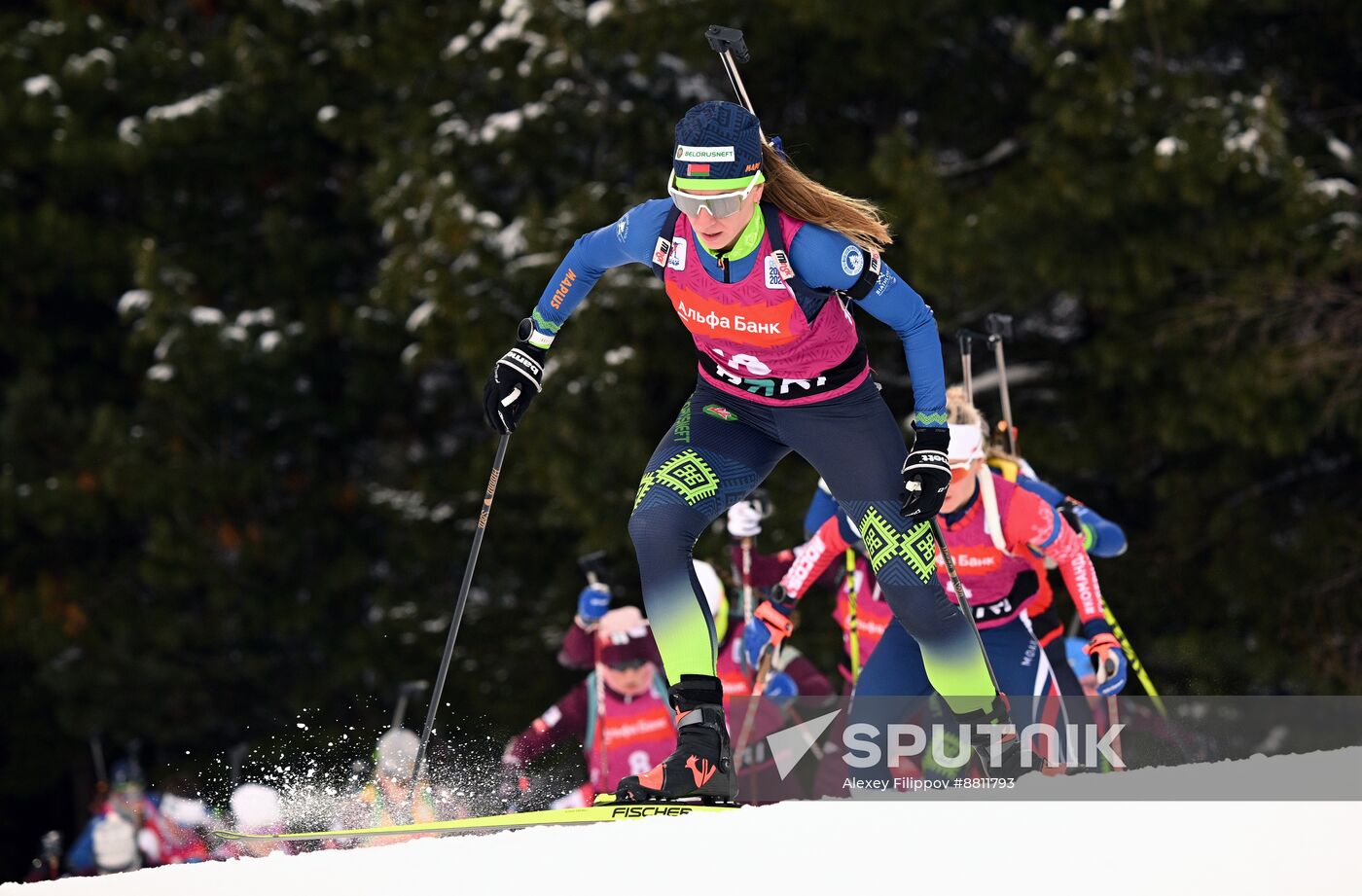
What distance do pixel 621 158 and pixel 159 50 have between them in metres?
5.67

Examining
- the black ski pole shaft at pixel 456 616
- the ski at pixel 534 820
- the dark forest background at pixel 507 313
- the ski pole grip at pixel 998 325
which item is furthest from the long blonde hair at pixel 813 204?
the dark forest background at pixel 507 313

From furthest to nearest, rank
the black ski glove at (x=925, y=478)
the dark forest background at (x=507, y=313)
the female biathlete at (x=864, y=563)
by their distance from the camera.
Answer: the dark forest background at (x=507, y=313) → the female biathlete at (x=864, y=563) → the black ski glove at (x=925, y=478)

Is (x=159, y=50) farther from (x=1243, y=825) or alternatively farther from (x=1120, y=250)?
(x=1243, y=825)

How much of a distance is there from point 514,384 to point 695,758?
1117 millimetres

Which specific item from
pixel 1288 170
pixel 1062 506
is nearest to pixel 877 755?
pixel 1062 506

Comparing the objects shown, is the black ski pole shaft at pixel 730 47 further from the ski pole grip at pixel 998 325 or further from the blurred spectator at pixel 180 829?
the blurred spectator at pixel 180 829

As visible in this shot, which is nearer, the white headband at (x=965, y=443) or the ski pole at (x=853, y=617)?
the white headband at (x=965, y=443)

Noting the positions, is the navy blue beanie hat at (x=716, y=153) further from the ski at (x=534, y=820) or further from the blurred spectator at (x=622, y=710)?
the blurred spectator at (x=622, y=710)

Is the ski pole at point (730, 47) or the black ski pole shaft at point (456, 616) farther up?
the ski pole at point (730, 47)

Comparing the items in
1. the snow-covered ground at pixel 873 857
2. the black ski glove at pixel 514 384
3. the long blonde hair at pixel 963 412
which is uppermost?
the black ski glove at pixel 514 384

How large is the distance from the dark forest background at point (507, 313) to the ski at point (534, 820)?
14.8ft

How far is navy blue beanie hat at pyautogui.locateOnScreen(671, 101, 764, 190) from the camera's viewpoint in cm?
377

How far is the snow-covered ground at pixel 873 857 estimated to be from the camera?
3.11 m
